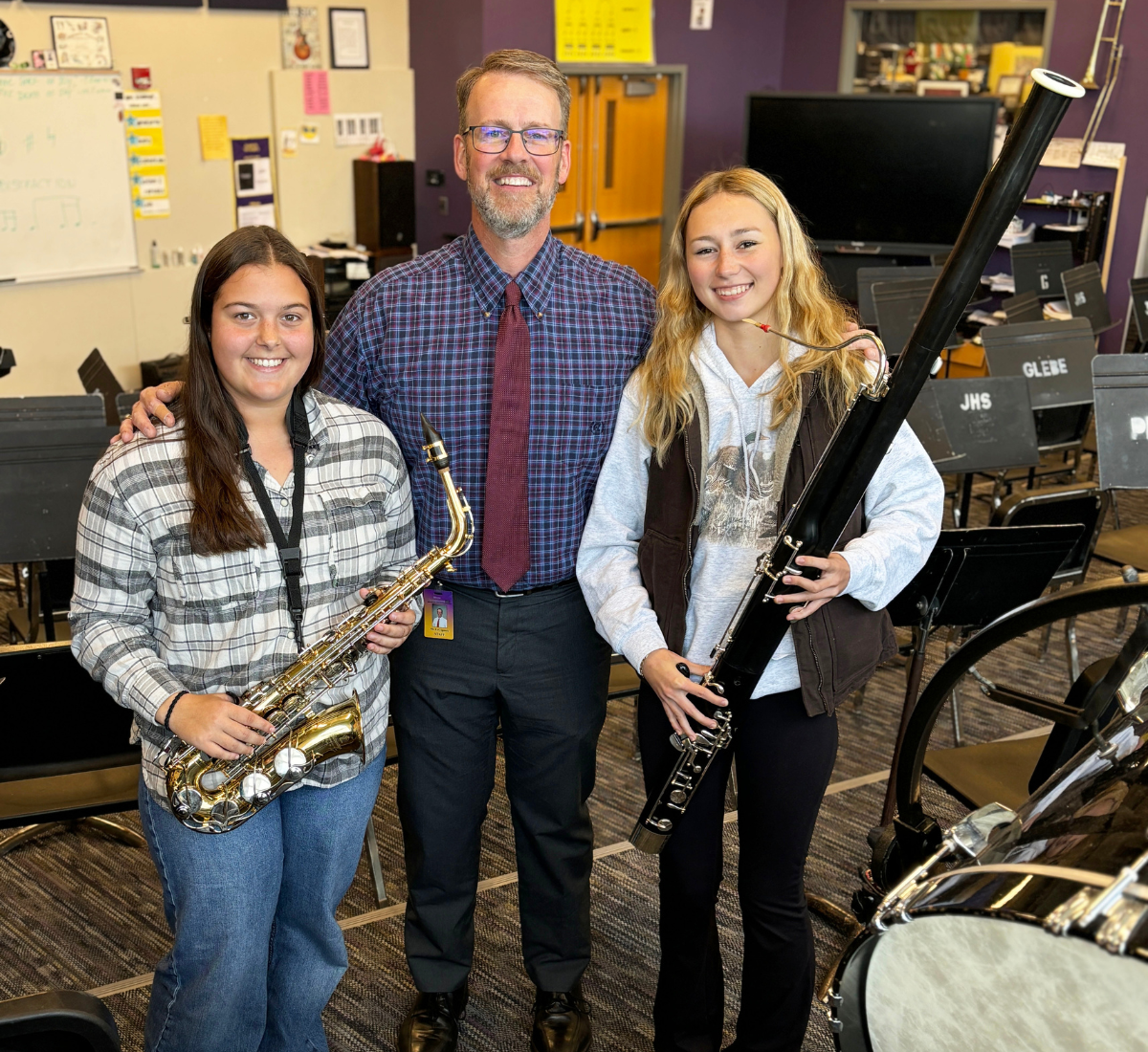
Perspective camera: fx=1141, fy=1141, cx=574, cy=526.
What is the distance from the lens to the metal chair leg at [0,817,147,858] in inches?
116

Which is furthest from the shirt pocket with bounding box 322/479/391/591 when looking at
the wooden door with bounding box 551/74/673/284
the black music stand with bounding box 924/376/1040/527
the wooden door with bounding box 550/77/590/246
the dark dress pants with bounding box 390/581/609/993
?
the wooden door with bounding box 550/77/590/246

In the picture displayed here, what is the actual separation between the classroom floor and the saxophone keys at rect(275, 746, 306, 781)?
0.88 metres

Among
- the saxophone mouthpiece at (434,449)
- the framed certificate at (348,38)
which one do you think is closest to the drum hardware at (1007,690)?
the saxophone mouthpiece at (434,449)

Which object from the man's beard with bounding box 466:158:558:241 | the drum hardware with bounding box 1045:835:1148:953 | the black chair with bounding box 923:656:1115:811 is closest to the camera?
the drum hardware with bounding box 1045:835:1148:953

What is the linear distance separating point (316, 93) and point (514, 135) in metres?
5.36

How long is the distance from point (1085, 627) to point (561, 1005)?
3.14m

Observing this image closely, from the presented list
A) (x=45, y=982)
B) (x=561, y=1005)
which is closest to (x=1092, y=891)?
(x=561, y=1005)

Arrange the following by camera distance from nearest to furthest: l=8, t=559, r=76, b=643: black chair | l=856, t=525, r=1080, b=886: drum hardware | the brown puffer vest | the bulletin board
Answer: the brown puffer vest
l=856, t=525, r=1080, b=886: drum hardware
l=8, t=559, r=76, b=643: black chair
the bulletin board

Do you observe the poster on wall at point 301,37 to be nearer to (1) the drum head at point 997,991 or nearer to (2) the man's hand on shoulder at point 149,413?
(2) the man's hand on shoulder at point 149,413

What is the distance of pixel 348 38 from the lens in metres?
6.83

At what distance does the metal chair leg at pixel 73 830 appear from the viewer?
9.69 feet

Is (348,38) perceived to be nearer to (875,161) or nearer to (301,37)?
(301,37)

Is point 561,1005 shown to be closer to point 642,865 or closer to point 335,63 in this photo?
point 642,865

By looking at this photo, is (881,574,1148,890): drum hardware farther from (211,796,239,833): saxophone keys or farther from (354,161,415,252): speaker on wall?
(354,161,415,252): speaker on wall
